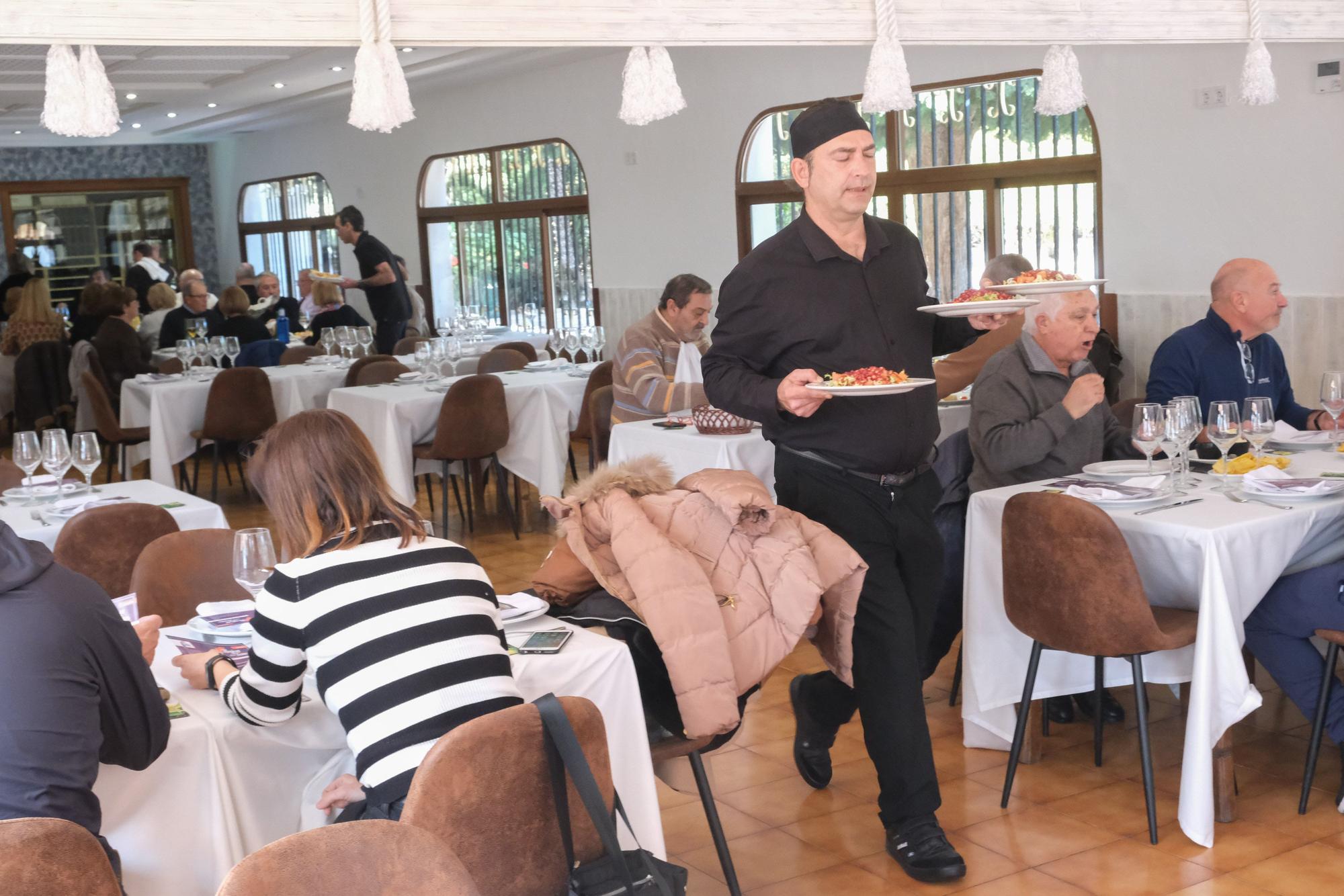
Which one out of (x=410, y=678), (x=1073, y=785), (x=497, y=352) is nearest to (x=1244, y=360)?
(x=1073, y=785)

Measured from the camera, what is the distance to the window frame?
7.64 meters

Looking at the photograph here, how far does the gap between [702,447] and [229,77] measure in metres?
8.78

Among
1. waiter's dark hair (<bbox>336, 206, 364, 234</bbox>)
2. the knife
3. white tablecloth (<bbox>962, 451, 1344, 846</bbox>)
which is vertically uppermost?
waiter's dark hair (<bbox>336, 206, 364, 234</bbox>)

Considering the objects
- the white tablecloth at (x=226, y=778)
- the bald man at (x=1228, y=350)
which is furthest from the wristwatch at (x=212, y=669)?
the bald man at (x=1228, y=350)

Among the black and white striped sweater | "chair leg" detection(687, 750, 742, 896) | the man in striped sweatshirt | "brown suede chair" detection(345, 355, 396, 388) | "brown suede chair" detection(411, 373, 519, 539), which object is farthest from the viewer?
"brown suede chair" detection(345, 355, 396, 388)

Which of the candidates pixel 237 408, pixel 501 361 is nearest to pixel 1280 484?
pixel 501 361

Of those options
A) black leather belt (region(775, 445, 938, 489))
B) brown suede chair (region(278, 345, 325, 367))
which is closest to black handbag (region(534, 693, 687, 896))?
black leather belt (region(775, 445, 938, 489))

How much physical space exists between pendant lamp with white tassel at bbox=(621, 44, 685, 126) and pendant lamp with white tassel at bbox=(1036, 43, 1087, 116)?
4.21ft

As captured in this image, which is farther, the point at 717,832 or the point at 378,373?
the point at 378,373

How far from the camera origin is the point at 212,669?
2.54 m

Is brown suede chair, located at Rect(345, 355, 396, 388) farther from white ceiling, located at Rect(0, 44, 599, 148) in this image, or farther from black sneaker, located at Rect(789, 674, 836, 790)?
black sneaker, located at Rect(789, 674, 836, 790)

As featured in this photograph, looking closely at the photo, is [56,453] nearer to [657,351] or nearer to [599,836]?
[657,351]

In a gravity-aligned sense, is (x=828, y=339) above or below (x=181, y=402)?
above

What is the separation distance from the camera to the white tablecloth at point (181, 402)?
830 centimetres
